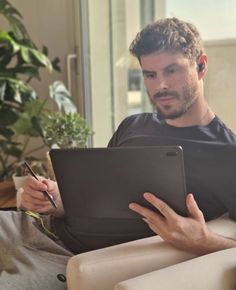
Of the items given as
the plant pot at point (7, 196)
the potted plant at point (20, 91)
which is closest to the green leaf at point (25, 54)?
the potted plant at point (20, 91)

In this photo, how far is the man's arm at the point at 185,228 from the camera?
0.98m

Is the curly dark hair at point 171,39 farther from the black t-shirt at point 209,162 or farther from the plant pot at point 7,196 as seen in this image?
the plant pot at point 7,196

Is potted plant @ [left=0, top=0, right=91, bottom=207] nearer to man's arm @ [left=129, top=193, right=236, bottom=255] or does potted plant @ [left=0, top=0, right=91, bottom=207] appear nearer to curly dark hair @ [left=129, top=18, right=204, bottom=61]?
curly dark hair @ [left=129, top=18, right=204, bottom=61]

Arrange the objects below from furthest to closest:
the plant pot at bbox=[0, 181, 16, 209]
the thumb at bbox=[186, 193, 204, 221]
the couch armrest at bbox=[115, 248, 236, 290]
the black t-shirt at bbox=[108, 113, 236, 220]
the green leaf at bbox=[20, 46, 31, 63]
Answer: the green leaf at bbox=[20, 46, 31, 63] → the plant pot at bbox=[0, 181, 16, 209] → the black t-shirt at bbox=[108, 113, 236, 220] → the thumb at bbox=[186, 193, 204, 221] → the couch armrest at bbox=[115, 248, 236, 290]

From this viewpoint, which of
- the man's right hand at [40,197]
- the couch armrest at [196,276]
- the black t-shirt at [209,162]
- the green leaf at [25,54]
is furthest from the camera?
the green leaf at [25,54]

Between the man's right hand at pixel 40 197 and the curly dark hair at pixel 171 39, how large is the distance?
50 centimetres

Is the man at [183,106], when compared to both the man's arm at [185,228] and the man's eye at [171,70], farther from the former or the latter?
the man's arm at [185,228]

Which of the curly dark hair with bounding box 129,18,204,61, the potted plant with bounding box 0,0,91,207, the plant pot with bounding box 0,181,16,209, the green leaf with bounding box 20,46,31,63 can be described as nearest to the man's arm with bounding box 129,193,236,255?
the curly dark hair with bounding box 129,18,204,61

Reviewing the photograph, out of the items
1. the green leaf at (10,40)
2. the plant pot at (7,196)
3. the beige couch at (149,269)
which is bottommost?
the plant pot at (7,196)

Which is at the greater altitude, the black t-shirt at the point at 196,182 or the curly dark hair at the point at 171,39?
the curly dark hair at the point at 171,39

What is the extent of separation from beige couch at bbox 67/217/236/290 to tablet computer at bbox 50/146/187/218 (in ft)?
0.38

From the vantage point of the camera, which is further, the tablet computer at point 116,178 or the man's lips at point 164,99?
the man's lips at point 164,99

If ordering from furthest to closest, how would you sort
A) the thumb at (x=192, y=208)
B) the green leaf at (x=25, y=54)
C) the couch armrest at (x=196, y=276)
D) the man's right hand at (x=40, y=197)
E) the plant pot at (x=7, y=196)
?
the green leaf at (x=25, y=54), the plant pot at (x=7, y=196), the man's right hand at (x=40, y=197), the thumb at (x=192, y=208), the couch armrest at (x=196, y=276)

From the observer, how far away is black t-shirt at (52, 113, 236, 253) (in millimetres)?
1146
